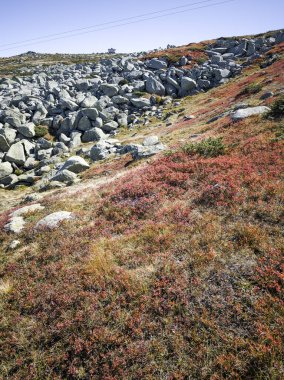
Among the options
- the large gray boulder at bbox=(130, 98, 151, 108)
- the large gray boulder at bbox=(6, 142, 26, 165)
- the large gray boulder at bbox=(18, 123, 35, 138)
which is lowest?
the large gray boulder at bbox=(6, 142, 26, 165)

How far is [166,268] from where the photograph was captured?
851 cm

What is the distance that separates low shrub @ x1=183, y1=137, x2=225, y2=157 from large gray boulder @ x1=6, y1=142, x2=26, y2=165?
2341 centimetres

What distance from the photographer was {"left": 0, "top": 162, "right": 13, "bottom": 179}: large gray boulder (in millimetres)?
29656

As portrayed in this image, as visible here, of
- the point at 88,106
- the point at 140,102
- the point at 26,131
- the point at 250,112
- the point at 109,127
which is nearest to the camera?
the point at 250,112

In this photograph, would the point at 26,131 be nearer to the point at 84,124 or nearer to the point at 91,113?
the point at 84,124

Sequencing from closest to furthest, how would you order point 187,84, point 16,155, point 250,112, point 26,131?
point 250,112 < point 16,155 < point 26,131 < point 187,84

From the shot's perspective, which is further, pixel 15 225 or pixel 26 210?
pixel 26 210

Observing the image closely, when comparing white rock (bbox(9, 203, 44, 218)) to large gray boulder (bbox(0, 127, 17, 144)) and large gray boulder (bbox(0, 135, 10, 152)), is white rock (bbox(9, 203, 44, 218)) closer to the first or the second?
large gray boulder (bbox(0, 135, 10, 152))

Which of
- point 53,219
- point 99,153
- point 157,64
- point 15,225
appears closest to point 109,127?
point 99,153

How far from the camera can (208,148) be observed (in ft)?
56.5

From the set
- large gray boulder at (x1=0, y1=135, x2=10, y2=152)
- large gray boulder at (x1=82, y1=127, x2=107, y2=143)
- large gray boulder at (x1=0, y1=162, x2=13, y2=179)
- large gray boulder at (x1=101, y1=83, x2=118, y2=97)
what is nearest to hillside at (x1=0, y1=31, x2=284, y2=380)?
large gray boulder at (x1=0, y1=162, x2=13, y2=179)

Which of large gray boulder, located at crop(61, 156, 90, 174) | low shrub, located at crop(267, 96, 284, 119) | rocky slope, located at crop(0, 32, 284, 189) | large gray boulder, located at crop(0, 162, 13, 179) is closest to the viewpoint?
low shrub, located at crop(267, 96, 284, 119)

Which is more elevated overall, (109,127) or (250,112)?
(250,112)

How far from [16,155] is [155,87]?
3254cm
